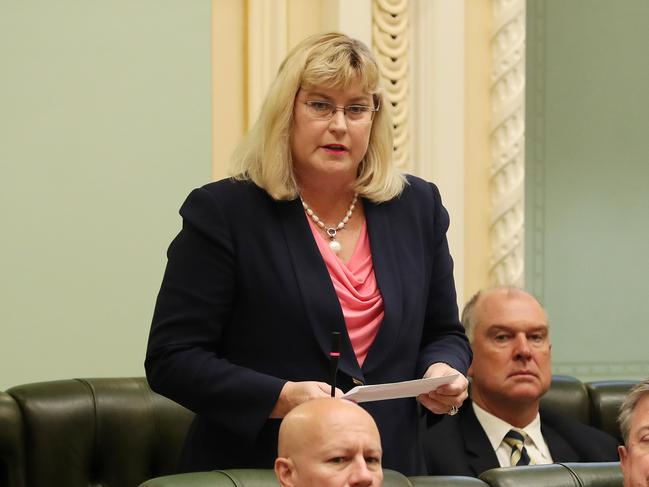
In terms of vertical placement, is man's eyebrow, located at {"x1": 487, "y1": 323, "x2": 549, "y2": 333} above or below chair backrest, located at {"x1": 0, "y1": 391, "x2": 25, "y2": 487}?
above

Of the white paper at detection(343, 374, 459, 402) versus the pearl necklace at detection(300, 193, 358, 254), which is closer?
the white paper at detection(343, 374, 459, 402)

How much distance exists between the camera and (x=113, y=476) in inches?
152

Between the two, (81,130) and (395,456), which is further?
(81,130)

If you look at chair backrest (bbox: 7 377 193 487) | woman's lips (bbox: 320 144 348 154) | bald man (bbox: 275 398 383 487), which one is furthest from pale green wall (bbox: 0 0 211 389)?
bald man (bbox: 275 398 383 487)

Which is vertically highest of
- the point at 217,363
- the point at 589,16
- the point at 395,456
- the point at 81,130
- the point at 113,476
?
the point at 589,16

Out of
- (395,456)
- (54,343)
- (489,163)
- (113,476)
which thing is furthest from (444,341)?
(489,163)

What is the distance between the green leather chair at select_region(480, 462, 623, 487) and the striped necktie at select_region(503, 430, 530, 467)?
1079 millimetres

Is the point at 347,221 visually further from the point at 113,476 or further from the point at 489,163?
the point at 489,163

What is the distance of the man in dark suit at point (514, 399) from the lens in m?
4.07

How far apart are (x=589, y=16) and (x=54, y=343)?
3287mm

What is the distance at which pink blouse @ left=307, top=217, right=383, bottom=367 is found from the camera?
9.68ft

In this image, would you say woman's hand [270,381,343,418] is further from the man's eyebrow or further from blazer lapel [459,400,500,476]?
the man's eyebrow

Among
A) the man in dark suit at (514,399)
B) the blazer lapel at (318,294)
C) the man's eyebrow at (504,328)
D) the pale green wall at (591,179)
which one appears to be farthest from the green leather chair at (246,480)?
the pale green wall at (591,179)

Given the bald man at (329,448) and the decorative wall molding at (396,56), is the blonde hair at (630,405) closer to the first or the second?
the bald man at (329,448)
